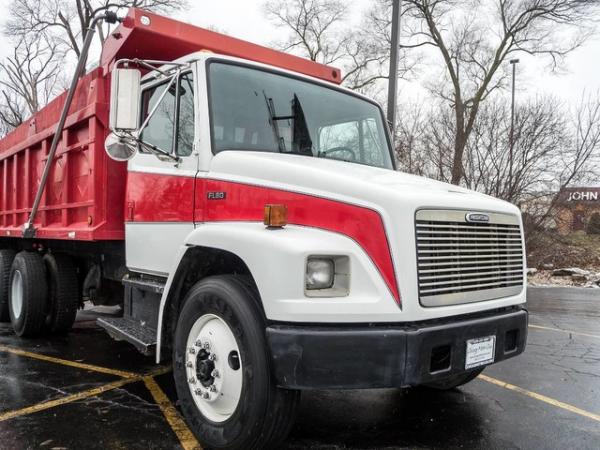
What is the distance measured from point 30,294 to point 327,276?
188 inches

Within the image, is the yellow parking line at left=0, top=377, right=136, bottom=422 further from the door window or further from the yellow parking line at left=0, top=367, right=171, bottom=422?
the door window

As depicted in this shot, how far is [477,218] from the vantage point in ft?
10.4

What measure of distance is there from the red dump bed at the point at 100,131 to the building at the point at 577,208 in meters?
12.9

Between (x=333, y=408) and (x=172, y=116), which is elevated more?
(x=172, y=116)

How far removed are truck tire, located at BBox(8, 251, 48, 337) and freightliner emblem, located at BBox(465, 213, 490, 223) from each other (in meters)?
5.25

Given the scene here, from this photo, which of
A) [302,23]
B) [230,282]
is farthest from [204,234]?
[302,23]

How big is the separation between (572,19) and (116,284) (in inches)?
738

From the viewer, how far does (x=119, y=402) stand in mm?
4133

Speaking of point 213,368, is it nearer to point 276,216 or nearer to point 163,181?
point 276,216

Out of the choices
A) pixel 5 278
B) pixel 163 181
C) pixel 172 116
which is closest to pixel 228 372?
pixel 163 181

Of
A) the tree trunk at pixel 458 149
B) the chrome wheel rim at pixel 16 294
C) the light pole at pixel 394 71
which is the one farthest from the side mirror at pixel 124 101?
the tree trunk at pixel 458 149

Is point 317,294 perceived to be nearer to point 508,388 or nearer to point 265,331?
Answer: point 265,331

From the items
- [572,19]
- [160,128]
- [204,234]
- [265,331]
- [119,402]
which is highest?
[572,19]

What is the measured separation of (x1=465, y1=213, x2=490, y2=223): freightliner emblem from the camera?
312 cm
